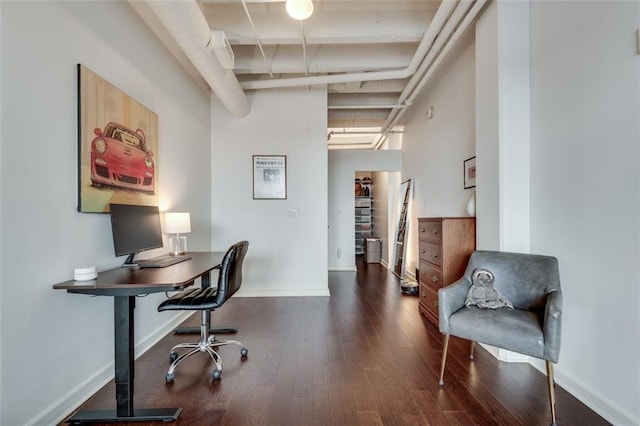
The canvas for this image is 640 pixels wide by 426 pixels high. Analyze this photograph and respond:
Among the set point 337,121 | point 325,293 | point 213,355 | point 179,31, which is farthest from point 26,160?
point 337,121

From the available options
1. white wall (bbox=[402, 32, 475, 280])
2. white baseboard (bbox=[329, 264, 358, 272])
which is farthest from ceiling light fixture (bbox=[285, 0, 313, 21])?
white baseboard (bbox=[329, 264, 358, 272])

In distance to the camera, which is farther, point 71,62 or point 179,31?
point 179,31

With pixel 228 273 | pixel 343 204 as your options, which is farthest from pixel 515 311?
pixel 343 204

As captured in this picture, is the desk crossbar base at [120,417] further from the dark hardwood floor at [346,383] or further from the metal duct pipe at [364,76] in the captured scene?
the metal duct pipe at [364,76]

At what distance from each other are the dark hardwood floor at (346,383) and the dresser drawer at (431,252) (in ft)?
2.25

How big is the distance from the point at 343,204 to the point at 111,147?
4.89 meters

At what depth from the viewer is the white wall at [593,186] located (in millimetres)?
1542

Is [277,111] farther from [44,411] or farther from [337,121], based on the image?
[44,411]

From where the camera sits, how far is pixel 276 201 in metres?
4.19

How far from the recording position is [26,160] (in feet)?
4.89

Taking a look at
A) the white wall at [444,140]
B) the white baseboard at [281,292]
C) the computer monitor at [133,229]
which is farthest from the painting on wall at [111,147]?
the white wall at [444,140]

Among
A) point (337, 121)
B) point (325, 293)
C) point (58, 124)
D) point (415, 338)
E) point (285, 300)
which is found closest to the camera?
point (58, 124)

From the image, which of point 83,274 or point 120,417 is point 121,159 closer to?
point 83,274

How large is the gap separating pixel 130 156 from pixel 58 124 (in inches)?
24.0
